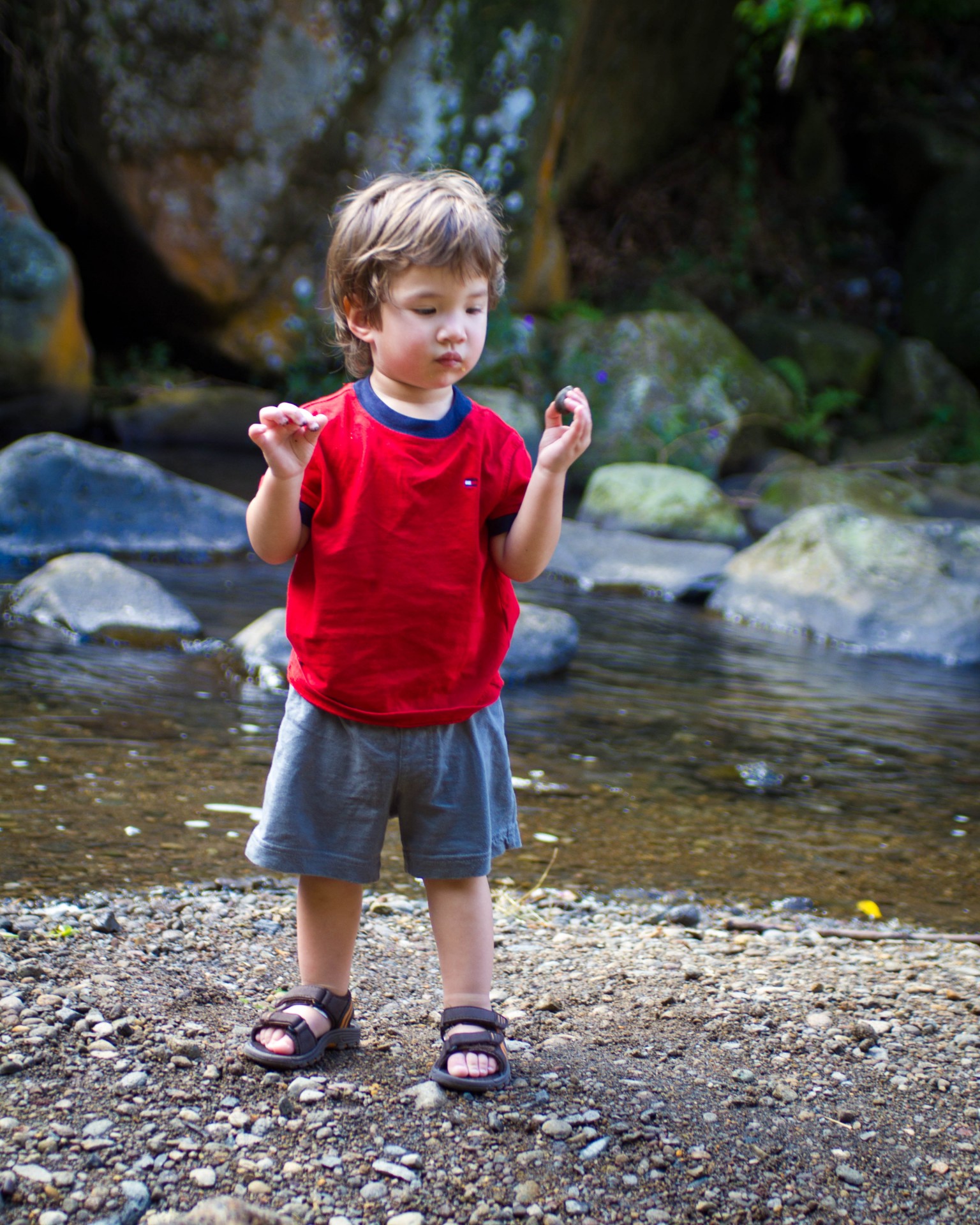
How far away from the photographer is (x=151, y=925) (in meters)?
2.66

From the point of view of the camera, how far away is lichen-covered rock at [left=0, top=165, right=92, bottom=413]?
995 centimetres

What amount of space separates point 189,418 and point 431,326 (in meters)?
9.86

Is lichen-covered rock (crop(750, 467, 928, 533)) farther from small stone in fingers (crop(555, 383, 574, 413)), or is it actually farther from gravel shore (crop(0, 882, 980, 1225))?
small stone in fingers (crop(555, 383, 574, 413))

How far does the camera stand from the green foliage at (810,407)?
13.2 m

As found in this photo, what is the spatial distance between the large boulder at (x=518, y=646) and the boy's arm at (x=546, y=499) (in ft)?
10.1

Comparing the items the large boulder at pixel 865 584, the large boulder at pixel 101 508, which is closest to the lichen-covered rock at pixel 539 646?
the large boulder at pixel 865 584

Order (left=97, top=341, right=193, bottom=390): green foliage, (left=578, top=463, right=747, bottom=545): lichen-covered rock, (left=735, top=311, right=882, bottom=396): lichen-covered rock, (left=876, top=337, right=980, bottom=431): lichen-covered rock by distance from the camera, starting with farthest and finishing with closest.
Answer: (left=735, top=311, right=882, bottom=396): lichen-covered rock < (left=876, top=337, right=980, bottom=431): lichen-covered rock < (left=97, top=341, right=193, bottom=390): green foliage < (left=578, top=463, right=747, bottom=545): lichen-covered rock

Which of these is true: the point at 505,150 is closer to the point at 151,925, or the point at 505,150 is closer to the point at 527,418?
the point at 527,418

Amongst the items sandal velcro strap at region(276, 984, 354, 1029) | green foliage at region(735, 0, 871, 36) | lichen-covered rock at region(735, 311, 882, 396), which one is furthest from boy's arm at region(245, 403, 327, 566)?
lichen-covered rock at region(735, 311, 882, 396)

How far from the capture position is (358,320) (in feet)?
7.08

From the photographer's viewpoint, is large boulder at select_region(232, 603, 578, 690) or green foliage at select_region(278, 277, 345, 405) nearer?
large boulder at select_region(232, 603, 578, 690)

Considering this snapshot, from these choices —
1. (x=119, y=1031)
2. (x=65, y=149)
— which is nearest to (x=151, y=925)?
(x=119, y=1031)

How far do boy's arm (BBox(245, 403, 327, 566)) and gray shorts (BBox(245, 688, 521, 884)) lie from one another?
29 centimetres

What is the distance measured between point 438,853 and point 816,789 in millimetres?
2722
